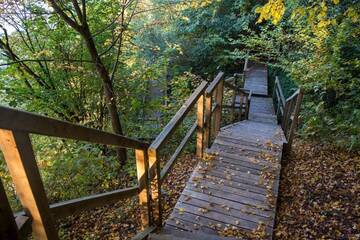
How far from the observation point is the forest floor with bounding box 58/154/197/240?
4.05 metres

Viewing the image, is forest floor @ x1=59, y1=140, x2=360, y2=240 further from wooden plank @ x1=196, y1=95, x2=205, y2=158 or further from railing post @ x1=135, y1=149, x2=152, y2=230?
railing post @ x1=135, y1=149, x2=152, y2=230

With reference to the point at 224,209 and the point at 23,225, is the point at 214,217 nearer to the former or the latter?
the point at 224,209

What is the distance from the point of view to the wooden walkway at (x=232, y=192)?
11.1ft

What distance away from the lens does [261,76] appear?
14688 mm

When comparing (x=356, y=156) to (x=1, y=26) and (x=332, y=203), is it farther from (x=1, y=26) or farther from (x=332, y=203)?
(x=1, y=26)

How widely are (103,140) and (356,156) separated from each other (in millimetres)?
4791

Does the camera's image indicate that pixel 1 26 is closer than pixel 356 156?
No

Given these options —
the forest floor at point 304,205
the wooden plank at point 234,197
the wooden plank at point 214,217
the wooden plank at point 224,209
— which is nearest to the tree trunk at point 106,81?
the forest floor at point 304,205

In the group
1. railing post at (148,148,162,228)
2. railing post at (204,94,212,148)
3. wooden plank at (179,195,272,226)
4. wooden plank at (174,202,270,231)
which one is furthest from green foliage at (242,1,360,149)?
railing post at (148,148,162,228)

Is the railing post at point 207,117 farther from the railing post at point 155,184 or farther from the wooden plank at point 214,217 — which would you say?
the railing post at point 155,184

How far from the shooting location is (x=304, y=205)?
3.95 m

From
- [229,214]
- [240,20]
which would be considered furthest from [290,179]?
[240,20]

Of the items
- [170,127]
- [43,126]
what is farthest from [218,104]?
[43,126]

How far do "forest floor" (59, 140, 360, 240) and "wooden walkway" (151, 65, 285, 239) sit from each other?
30cm
